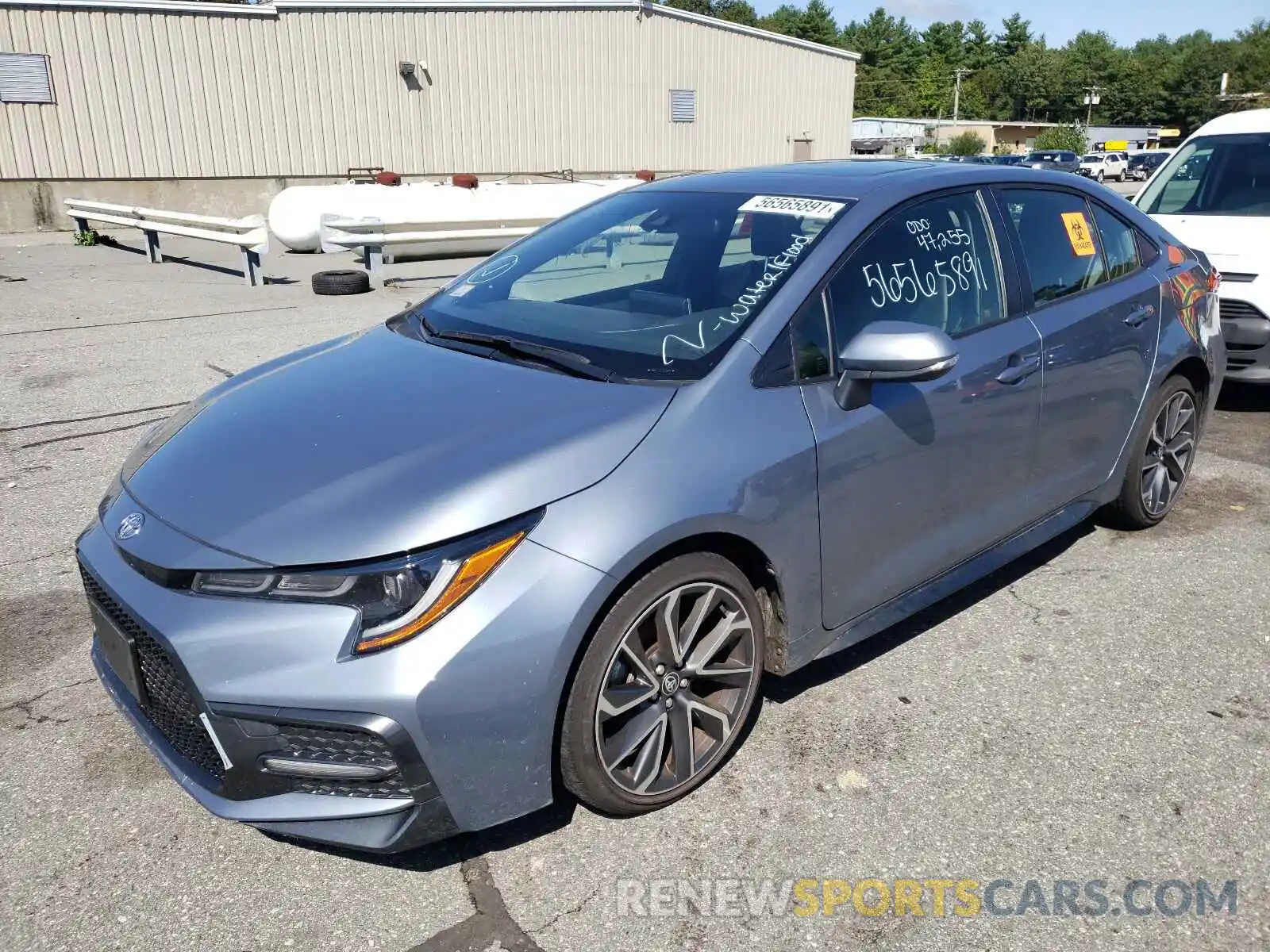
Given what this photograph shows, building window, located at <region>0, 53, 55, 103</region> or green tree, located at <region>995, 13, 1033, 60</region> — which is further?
green tree, located at <region>995, 13, 1033, 60</region>

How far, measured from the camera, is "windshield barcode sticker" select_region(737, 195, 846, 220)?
321 cm

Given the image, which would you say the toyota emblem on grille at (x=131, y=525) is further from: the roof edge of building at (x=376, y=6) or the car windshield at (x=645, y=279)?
the roof edge of building at (x=376, y=6)

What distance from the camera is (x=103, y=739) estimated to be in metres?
3.07

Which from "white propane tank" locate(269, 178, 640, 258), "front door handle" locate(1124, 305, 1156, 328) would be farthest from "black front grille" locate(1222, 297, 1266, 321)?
"white propane tank" locate(269, 178, 640, 258)

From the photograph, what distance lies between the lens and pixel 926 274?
3.32 metres

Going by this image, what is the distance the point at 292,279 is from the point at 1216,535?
1154cm

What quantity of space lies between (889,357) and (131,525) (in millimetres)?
2049

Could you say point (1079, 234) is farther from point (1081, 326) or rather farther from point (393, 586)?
point (393, 586)

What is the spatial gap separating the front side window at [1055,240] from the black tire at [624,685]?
5.88ft

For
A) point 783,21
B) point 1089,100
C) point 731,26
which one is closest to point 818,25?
point 783,21

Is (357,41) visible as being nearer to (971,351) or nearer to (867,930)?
(971,351)

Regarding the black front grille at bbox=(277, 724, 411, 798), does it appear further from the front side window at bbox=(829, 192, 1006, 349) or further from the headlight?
the front side window at bbox=(829, 192, 1006, 349)

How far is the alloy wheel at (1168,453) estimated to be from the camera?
446 cm

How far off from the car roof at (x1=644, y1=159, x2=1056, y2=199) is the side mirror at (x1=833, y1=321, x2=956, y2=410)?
0.66 metres
